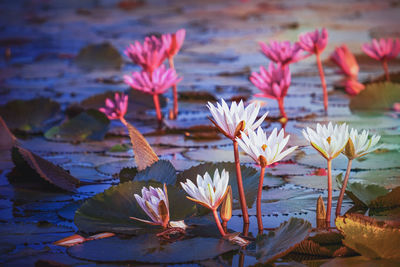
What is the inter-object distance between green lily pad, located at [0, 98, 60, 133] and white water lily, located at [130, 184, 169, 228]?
133cm

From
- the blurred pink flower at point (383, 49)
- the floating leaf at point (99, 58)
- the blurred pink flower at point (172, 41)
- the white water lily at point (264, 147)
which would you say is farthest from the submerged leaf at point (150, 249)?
the floating leaf at point (99, 58)

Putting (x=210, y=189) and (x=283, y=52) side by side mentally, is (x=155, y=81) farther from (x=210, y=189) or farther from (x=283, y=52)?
(x=210, y=189)

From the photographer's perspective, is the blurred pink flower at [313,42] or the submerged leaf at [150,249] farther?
the blurred pink flower at [313,42]

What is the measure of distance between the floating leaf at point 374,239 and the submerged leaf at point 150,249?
8.5 inches

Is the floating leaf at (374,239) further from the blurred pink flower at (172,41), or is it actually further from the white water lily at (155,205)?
the blurred pink flower at (172,41)

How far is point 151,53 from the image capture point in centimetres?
236

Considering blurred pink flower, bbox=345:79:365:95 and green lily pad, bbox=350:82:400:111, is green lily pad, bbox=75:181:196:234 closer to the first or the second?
green lily pad, bbox=350:82:400:111

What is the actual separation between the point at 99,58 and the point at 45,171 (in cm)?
256

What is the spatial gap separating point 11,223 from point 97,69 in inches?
104

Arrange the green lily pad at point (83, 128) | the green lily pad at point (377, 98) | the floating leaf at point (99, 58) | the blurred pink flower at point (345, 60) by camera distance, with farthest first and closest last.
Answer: the floating leaf at point (99, 58)
the blurred pink flower at point (345, 60)
the green lily pad at point (377, 98)
the green lily pad at point (83, 128)

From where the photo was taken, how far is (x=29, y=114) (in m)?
2.56

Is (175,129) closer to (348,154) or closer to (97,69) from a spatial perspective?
(348,154)

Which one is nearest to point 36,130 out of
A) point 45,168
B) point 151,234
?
point 45,168

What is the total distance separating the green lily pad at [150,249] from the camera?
3.81 feet
